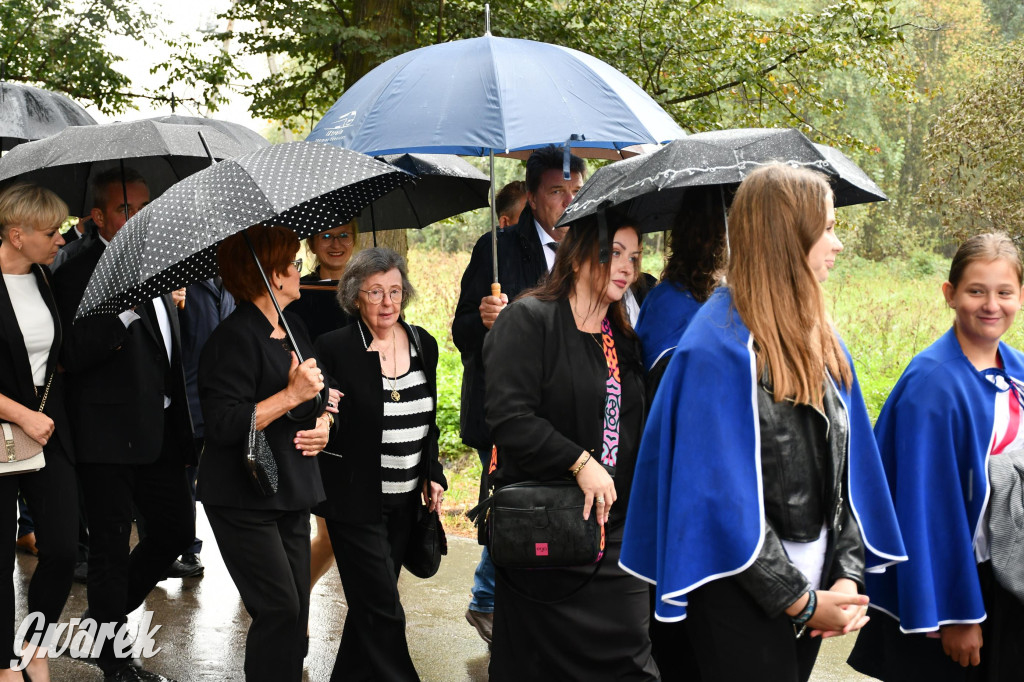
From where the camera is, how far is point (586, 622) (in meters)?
3.53

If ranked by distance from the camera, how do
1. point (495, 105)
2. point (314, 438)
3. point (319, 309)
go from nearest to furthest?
point (314, 438) → point (495, 105) → point (319, 309)

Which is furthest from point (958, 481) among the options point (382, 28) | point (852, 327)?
point (852, 327)

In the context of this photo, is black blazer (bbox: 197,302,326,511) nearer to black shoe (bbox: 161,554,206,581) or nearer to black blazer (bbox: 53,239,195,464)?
black blazer (bbox: 53,239,195,464)

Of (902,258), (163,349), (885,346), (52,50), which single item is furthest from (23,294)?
(902,258)

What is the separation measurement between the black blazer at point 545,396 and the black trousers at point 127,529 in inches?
77.6

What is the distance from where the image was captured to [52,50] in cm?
934

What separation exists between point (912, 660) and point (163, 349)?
3.33 m

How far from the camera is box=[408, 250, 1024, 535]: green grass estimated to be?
9594 mm

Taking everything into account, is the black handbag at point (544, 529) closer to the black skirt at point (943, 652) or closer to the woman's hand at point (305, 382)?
the woman's hand at point (305, 382)

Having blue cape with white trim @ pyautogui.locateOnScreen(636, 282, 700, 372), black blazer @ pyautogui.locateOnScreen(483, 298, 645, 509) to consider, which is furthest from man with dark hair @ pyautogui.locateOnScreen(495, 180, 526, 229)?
black blazer @ pyautogui.locateOnScreen(483, 298, 645, 509)

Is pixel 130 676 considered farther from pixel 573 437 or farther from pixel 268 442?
pixel 573 437

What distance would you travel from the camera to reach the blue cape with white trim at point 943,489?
330 centimetres

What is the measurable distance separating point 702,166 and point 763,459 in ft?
4.49

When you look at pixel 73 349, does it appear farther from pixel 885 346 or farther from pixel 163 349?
pixel 885 346
